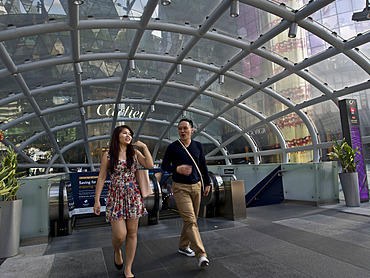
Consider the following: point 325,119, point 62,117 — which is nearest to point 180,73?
point 325,119

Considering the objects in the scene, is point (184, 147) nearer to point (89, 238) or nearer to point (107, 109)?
point (89, 238)

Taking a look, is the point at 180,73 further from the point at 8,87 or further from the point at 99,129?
the point at 99,129

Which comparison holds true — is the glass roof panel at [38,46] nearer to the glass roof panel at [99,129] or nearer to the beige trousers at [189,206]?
the beige trousers at [189,206]

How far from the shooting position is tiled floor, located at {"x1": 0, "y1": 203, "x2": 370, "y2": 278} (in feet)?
10.6

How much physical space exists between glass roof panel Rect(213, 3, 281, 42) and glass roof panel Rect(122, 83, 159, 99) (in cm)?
709

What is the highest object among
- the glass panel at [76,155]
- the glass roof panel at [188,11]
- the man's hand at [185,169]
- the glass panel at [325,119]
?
the glass roof panel at [188,11]

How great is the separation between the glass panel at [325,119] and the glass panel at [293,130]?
0.90m

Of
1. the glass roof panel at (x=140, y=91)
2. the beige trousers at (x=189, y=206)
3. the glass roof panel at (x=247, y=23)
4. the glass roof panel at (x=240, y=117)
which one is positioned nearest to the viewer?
the beige trousers at (x=189, y=206)

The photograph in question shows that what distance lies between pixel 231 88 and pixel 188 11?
25.0 feet

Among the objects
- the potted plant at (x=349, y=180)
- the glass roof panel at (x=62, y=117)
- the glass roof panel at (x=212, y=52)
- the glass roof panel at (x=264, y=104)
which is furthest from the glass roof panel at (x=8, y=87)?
the potted plant at (x=349, y=180)

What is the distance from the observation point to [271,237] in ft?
15.0

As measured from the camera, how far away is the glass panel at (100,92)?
16.9 metres

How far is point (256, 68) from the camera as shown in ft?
48.1

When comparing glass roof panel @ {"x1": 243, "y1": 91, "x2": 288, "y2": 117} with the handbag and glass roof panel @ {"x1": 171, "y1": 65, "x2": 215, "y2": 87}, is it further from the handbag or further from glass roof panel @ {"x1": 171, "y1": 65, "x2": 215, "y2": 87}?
the handbag
